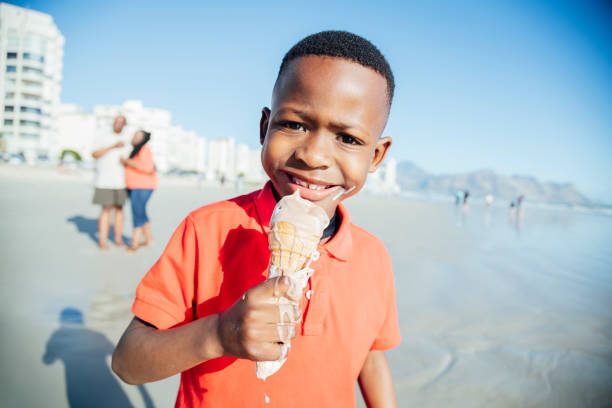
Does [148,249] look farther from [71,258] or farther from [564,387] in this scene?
[564,387]

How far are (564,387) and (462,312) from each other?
141 cm

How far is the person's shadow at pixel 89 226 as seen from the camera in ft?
22.3

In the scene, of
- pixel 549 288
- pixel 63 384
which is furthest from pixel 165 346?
pixel 549 288

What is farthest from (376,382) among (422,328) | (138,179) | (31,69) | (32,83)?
(32,83)

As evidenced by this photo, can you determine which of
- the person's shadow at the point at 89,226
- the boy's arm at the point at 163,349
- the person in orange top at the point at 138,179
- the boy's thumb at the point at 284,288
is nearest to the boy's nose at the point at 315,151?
the boy's thumb at the point at 284,288

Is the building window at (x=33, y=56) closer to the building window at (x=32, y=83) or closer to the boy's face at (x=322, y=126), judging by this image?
the building window at (x=32, y=83)

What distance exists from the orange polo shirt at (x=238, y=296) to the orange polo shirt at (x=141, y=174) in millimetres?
5092

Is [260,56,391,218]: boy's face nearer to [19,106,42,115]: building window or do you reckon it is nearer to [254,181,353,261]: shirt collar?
[254,181,353,261]: shirt collar

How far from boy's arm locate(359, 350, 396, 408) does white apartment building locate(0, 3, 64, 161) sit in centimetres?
8603

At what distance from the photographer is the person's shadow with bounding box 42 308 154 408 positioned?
2156 millimetres

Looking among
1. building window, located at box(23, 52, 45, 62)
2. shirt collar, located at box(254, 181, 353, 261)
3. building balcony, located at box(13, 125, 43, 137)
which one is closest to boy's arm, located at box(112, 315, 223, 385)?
shirt collar, located at box(254, 181, 353, 261)

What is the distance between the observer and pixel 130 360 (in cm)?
104

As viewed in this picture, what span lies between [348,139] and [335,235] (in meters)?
0.36

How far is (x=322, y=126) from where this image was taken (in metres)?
1.05
